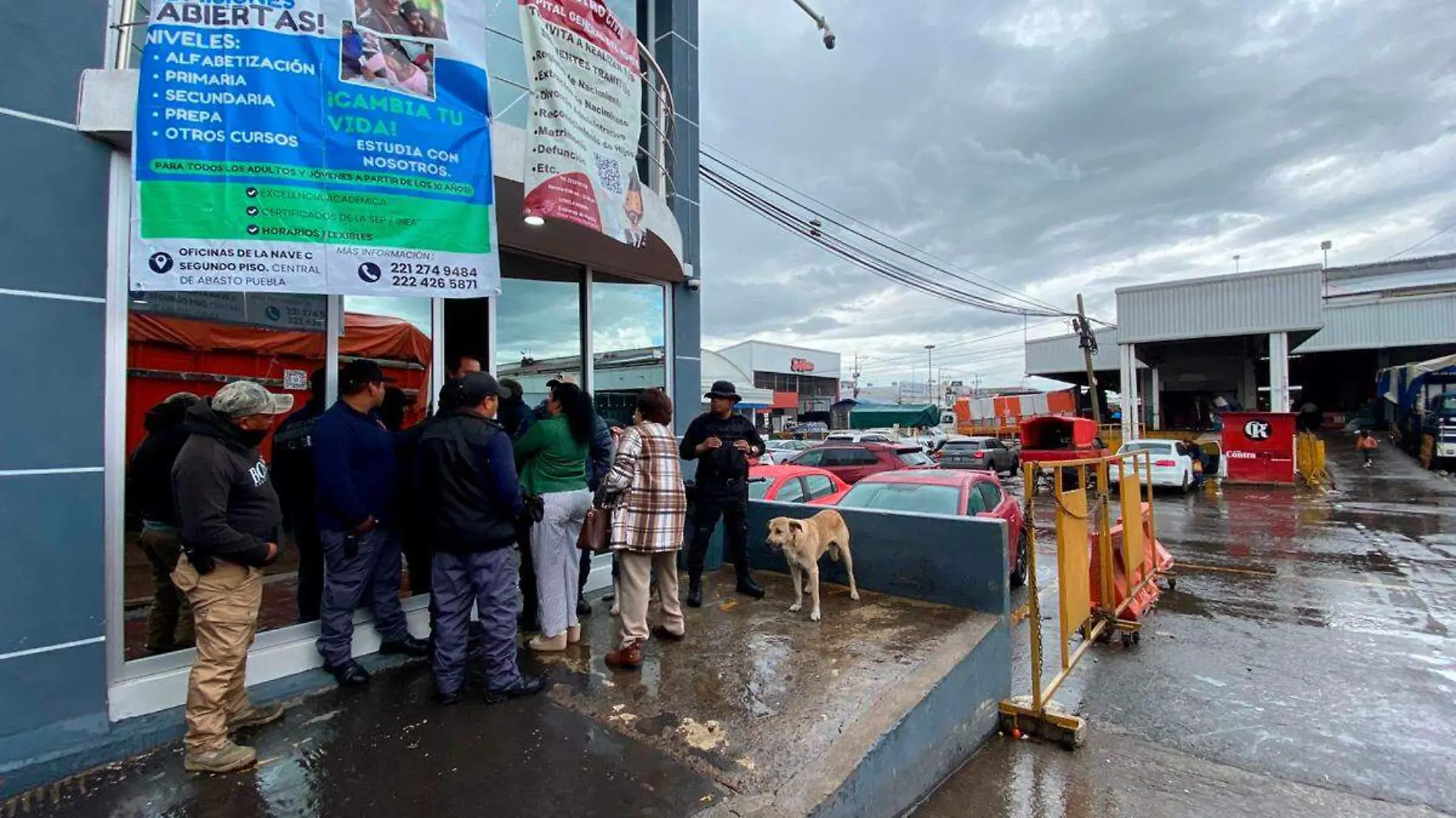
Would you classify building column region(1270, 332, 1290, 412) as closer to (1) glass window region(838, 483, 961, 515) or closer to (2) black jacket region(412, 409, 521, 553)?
(1) glass window region(838, 483, 961, 515)

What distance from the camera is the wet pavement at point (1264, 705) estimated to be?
383 centimetres

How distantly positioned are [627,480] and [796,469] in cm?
561

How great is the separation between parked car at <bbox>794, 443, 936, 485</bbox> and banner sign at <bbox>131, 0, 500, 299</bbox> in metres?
11.4

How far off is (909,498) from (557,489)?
473 centimetres

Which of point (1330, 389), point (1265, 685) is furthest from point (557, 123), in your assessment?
point (1330, 389)

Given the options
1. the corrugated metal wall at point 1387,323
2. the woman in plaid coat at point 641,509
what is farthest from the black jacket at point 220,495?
the corrugated metal wall at point 1387,323

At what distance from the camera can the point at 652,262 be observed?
18.1 feet

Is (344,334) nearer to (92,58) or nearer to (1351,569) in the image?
(92,58)

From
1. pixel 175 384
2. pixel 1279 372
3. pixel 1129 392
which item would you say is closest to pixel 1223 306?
pixel 1279 372

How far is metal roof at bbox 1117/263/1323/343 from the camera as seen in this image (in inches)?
890

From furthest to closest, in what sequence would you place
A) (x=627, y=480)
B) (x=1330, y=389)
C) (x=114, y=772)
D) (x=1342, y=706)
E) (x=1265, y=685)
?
(x=1330, y=389)
(x=1265, y=685)
(x=1342, y=706)
(x=627, y=480)
(x=114, y=772)

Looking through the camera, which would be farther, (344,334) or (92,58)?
(344,334)

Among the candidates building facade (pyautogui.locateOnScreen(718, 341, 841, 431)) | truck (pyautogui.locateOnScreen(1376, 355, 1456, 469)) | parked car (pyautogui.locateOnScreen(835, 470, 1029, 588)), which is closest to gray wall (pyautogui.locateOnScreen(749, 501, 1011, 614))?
parked car (pyautogui.locateOnScreen(835, 470, 1029, 588))

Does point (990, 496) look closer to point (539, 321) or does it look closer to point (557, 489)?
point (539, 321)
